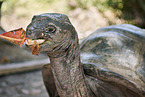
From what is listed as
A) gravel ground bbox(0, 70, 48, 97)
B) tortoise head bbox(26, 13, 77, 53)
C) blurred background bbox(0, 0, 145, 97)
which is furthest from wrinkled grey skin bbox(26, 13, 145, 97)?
blurred background bbox(0, 0, 145, 97)

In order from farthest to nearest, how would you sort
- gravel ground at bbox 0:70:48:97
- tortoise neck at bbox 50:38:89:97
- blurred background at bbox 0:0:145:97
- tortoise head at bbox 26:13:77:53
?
blurred background at bbox 0:0:145:97 < gravel ground at bbox 0:70:48:97 < tortoise neck at bbox 50:38:89:97 < tortoise head at bbox 26:13:77:53

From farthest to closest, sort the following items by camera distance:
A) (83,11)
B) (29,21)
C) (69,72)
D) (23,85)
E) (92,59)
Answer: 1. (83,11)
2. (29,21)
3. (23,85)
4. (92,59)
5. (69,72)

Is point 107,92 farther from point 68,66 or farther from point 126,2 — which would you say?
point 126,2

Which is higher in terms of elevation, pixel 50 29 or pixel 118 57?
pixel 50 29

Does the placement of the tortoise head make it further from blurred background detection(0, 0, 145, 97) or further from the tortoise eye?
blurred background detection(0, 0, 145, 97)

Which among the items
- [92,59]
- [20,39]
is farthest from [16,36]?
[92,59]

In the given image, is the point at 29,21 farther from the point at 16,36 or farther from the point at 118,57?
the point at 16,36

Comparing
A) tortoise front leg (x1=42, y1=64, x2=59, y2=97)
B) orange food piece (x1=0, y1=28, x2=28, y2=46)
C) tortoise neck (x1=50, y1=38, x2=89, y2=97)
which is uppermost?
orange food piece (x1=0, y1=28, x2=28, y2=46)

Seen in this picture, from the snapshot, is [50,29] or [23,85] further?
[23,85]

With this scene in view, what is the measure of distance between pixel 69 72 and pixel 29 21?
490cm

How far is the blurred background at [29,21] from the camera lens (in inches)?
118

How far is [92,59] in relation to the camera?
109 cm

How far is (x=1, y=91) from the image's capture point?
2678mm

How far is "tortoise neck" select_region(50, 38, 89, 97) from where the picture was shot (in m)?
0.93
